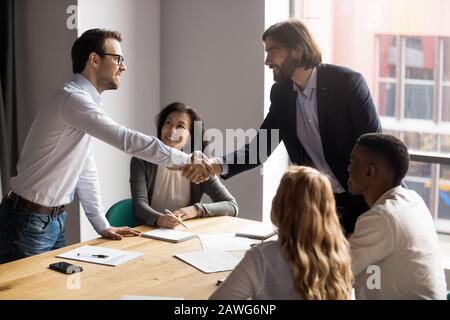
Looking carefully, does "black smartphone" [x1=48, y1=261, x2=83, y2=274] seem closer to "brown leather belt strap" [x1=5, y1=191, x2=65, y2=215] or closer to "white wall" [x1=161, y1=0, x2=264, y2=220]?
"brown leather belt strap" [x1=5, y1=191, x2=65, y2=215]

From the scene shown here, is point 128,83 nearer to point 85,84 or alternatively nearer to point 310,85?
point 85,84

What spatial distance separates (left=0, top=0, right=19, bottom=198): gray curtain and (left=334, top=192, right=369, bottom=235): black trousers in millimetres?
2222

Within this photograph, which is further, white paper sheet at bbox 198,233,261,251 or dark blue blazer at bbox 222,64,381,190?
dark blue blazer at bbox 222,64,381,190

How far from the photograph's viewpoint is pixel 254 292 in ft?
7.09

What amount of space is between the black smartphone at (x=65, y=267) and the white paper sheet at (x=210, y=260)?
0.43 meters

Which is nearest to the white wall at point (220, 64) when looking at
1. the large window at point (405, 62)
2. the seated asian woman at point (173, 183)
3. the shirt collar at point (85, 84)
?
the large window at point (405, 62)

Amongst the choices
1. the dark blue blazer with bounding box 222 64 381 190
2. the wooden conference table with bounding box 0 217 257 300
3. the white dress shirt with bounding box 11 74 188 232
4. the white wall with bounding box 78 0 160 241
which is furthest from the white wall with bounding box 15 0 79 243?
the dark blue blazer with bounding box 222 64 381 190

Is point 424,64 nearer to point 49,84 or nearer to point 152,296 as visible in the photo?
point 49,84

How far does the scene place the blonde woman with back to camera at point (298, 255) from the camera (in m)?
2.11

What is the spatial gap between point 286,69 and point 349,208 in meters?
0.70

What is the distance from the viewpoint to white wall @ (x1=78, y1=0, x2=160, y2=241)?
4574 mm

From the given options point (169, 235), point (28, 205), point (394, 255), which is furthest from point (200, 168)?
point (394, 255)
